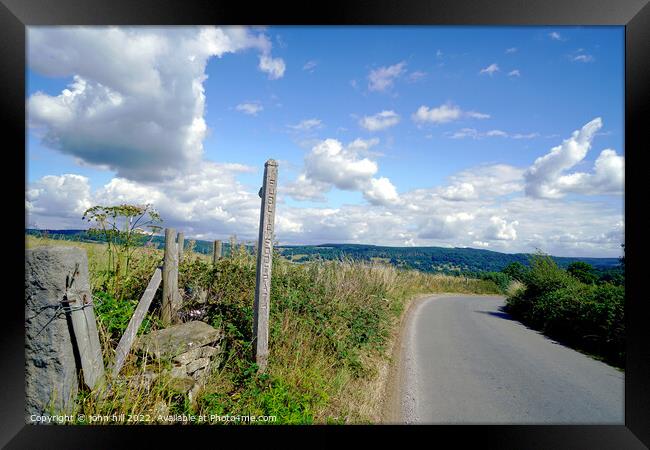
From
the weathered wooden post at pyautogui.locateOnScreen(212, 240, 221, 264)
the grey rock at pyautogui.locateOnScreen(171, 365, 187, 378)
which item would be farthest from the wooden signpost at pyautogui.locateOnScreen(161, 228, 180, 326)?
the weathered wooden post at pyautogui.locateOnScreen(212, 240, 221, 264)

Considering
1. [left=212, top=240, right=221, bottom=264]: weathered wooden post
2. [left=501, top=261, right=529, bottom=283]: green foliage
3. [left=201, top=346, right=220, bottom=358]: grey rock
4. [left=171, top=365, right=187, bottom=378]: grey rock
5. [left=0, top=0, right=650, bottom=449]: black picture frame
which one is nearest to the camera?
[left=0, top=0, right=650, bottom=449]: black picture frame

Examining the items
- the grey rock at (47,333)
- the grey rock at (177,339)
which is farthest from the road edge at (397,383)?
the grey rock at (47,333)

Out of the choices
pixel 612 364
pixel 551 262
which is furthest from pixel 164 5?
pixel 551 262

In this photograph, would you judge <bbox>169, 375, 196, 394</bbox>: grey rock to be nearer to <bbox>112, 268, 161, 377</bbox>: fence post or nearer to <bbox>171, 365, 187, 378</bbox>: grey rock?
<bbox>171, 365, 187, 378</bbox>: grey rock

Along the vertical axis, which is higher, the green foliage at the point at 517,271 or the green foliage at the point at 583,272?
the green foliage at the point at 583,272

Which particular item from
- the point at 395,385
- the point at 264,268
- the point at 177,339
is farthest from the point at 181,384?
the point at 395,385

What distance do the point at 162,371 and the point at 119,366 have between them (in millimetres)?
→ 437

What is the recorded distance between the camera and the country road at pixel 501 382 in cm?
449

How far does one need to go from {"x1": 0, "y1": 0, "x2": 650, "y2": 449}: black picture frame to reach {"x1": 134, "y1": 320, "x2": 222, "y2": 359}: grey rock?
0.76 meters

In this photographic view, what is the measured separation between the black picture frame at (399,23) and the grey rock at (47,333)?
116 mm

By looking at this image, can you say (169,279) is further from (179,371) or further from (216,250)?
(216,250)

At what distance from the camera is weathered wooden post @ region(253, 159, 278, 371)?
450cm

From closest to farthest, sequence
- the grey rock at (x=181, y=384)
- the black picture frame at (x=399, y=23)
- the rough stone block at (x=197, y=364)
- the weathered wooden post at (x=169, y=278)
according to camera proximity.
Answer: the black picture frame at (x=399, y=23) < the grey rock at (x=181, y=384) < the rough stone block at (x=197, y=364) < the weathered wooden post at (x=169, y=278)

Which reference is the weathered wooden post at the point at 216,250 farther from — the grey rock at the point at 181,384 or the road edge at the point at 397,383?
the road edge at the point at 397,383
